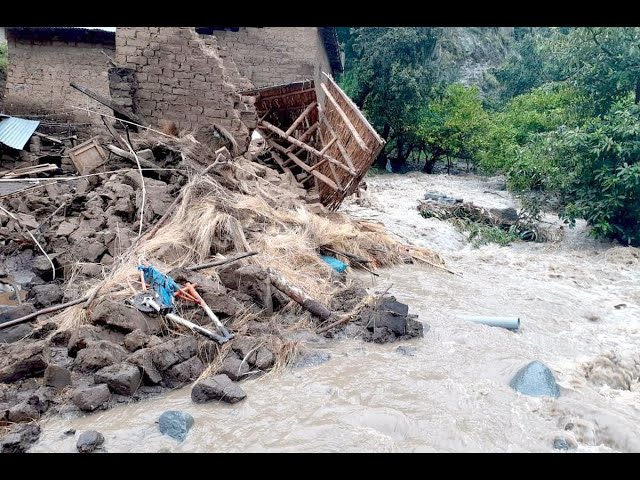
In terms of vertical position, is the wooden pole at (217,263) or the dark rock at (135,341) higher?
the wooden pole at (217,263)

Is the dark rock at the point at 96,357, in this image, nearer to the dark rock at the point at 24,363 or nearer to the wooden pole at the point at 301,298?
the dark rock at the point at 24,363

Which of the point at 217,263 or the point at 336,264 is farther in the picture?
the point at 336,264

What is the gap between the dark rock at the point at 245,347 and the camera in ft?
11.5

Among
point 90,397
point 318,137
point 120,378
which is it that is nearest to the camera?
point 90,397

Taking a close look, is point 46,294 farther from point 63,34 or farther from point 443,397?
point 63,34

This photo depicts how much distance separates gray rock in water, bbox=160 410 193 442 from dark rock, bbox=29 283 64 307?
1917 millimetres

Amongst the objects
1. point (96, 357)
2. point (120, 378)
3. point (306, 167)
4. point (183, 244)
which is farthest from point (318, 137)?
point (120, 378)

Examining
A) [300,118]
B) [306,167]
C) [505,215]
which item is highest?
[300,118]

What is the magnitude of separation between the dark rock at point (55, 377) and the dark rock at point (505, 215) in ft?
31.1

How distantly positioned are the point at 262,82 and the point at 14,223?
7.67 meters

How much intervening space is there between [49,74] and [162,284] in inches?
313

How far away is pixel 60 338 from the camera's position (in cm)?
353

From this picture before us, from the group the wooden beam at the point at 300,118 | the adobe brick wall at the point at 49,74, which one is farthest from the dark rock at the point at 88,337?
the adobe brick wall at the point at 49,74

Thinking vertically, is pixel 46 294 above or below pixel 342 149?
below
